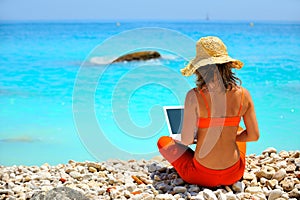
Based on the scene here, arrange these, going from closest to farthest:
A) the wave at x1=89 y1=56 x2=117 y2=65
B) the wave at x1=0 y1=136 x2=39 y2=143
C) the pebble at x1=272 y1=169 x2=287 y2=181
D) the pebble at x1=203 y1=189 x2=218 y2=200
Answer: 1. the pebble at x1=203 y1=189 x2=218 y2=200
2. the pebble at x1=272 y1=169 x2=287 y2=181
3. the wave at x1=0 y1=136 x2=39 y2=143
4. the wave at x1=89 y1=56 x2=117 y2=65

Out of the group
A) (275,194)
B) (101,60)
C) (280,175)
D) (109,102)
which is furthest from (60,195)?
(101,60)

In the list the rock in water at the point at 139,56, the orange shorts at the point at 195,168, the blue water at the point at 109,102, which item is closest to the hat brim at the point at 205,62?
the orange shorts at the point at 195,168

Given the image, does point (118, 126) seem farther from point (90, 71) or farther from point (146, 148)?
point (90, 71)

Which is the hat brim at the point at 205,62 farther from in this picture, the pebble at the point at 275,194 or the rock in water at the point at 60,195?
the rock in water at the point at 60,195

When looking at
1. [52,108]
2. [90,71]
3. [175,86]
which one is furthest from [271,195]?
[90,71]

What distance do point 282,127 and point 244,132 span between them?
3317mm

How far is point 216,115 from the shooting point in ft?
9.61

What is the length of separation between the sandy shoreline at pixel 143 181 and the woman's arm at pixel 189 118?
1.22ft

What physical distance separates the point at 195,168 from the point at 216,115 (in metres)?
0.42

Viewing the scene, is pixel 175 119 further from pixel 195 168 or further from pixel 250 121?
pixel 250 121

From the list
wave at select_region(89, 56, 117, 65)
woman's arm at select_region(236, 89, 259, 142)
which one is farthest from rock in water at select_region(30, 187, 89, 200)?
wave at select_region(89, 56, 117, 65)

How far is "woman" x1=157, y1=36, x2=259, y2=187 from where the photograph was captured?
2.91 m

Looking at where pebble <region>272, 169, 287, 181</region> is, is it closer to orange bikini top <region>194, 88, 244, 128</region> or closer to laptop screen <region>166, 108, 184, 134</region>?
orange bikini top <region>194, 88, 244, 128</region>

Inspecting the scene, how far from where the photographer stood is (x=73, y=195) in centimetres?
267
